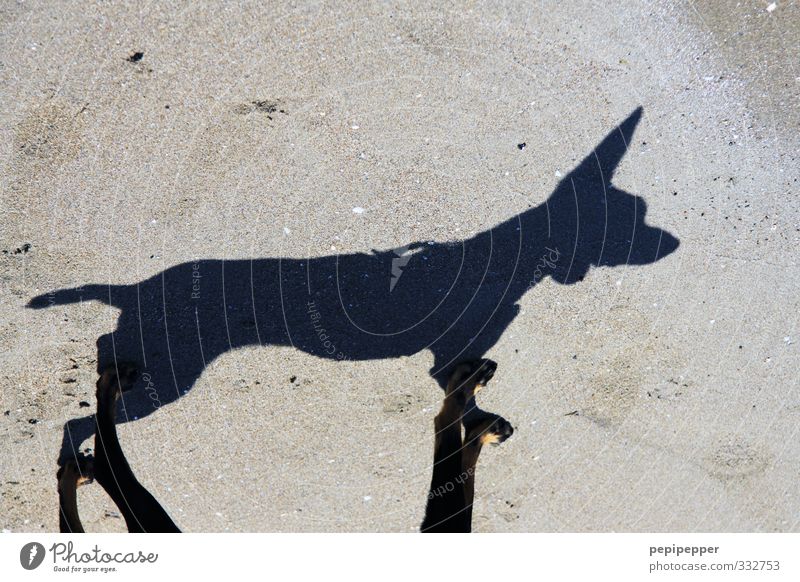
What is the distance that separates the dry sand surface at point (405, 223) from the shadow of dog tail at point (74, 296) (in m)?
0.06

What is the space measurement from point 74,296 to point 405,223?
8.98 ft

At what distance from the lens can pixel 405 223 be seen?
13.5 feet

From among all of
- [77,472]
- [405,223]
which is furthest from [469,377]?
[77,472]

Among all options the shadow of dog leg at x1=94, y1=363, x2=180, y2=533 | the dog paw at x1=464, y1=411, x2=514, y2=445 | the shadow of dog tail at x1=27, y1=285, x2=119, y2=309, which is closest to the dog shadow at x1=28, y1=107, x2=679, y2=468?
the shadow of dog tail at x1=27, y1=285, x2=119, y2=309

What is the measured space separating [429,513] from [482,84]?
3.40 meters

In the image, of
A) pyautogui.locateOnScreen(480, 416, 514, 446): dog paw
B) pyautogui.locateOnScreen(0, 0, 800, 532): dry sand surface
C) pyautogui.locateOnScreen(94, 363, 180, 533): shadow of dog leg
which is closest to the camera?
pyautogui.locateOnScreen(94, 363, 180, 533): shadow of dog leg

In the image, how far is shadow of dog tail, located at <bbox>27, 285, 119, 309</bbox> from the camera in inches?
161

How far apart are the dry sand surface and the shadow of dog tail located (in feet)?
0.19

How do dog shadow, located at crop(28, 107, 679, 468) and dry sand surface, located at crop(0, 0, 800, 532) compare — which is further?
dog shadow, located at crop(28, 107, 679, 468)

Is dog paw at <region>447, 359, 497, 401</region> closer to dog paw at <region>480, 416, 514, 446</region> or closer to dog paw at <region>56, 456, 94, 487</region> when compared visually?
dog paw at <region>480, 416, 514, 446</region>

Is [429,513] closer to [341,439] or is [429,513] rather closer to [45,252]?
[341,439]

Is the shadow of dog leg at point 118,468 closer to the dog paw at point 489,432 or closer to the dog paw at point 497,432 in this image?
the dog paw at point 489,432

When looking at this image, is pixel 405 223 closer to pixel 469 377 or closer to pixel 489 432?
pixel 469 377

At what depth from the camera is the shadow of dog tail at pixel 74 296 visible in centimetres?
408
